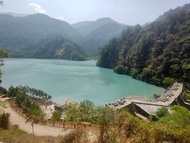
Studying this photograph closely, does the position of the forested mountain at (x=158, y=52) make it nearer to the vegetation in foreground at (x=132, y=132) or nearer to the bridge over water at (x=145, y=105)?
the bridge over water at (x=145, y=105)

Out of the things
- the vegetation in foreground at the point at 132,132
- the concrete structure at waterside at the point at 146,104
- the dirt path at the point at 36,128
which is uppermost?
the vegetation in foreground at the point at 132,132

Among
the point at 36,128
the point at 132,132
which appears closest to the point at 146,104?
the point at 36,128

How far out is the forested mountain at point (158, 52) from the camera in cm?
5050

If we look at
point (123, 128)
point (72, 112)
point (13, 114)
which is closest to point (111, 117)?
point (123, 128)

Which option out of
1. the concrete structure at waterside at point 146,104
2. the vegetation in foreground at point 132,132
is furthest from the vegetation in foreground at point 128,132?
the concrete structure at waterside at point 146,104

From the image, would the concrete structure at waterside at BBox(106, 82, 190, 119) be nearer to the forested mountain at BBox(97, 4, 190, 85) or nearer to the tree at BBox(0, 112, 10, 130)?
the tree at BBox(0, 112, 10, 130)

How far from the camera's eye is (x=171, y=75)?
164 feet

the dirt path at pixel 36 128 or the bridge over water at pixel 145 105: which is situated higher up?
the dirt path at pixel 36 128

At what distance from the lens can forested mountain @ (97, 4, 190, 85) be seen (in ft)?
166

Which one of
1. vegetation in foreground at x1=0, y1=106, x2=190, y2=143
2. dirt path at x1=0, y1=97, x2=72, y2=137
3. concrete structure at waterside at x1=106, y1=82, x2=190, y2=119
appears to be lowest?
concrete structure at waterside at x1=106, y1=82, x2=190, y2=119

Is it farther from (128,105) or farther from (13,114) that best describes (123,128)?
(128,105)

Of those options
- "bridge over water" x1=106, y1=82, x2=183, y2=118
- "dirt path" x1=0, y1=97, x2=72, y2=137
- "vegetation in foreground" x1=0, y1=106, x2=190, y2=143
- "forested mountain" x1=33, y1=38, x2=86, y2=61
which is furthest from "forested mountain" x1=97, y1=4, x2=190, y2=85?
"forested mountain" x1=33, y1=38, x2=86, y2=61

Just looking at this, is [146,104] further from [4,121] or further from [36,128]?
[4,121]

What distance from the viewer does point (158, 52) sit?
59156 mm
